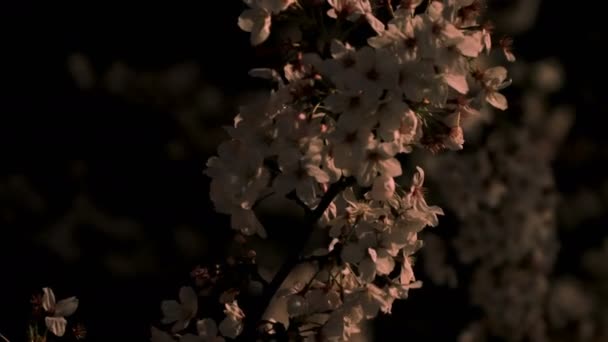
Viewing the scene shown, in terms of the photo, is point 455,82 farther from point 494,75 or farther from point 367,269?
point 367,269

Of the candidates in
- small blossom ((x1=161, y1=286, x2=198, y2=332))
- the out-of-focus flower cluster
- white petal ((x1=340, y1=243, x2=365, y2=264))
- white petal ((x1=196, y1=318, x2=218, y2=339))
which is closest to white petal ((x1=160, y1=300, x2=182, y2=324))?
small blossom ((x1=161, y1=286, x2=198, y2=332))

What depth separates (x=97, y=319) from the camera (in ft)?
20.1

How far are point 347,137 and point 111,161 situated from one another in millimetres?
4332

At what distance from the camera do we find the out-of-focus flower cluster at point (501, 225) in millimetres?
5645

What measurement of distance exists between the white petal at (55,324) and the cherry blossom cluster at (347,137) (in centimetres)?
22

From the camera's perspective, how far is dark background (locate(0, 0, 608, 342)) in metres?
6.37

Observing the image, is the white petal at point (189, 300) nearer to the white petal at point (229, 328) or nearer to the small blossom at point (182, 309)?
the small blossom at point (182, 309)

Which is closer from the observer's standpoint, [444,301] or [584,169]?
[444,301]

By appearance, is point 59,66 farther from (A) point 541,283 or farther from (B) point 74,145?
(A) point 541,283

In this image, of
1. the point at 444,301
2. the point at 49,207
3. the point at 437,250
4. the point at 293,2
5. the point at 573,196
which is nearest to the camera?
the point at 293,2

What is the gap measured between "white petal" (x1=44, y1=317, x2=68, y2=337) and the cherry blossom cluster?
0.22m

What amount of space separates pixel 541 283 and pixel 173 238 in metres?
2.02

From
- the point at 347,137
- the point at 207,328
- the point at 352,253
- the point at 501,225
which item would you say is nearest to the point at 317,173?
the point at 347,137

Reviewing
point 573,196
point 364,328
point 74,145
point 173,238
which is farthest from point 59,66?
point 573,196
